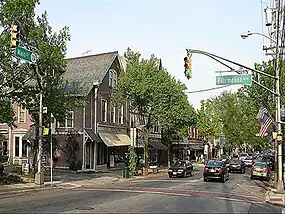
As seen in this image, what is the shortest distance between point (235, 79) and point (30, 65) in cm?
1241

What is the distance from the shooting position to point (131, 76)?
125 ft

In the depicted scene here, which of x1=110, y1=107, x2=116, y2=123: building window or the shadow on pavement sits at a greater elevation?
x1=110, y1=107, x2=116, y2=123: building window

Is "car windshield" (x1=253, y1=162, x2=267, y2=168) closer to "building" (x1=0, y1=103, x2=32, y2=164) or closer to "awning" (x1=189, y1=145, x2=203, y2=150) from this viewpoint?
"building" (x1=0, y1=103, x2=32, y2=164)

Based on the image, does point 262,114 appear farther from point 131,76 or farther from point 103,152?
point 103,152

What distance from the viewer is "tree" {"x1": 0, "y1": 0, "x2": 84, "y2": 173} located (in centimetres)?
2456

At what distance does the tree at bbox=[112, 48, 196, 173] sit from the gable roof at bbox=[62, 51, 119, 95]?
2124 mm

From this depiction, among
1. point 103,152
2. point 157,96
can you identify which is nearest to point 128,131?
point 103,152

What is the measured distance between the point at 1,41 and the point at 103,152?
2007 centimetres

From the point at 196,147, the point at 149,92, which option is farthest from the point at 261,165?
the point at 196,147

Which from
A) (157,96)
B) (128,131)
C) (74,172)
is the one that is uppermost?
(157,96)

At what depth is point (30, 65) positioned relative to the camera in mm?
25953

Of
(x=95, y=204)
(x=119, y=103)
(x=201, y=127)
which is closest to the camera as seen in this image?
(x=95, y=204)

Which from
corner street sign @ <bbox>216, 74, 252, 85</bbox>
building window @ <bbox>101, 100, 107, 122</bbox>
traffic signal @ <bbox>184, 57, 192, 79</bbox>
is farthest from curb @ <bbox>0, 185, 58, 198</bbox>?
building window @ <bbox>101, 100, 107, 122</bbox>

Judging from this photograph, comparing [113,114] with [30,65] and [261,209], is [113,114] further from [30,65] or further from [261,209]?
[261,209]
